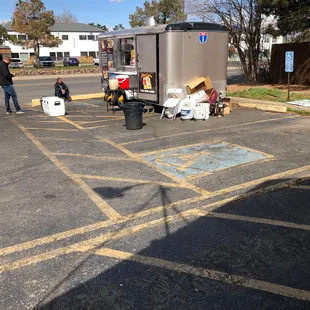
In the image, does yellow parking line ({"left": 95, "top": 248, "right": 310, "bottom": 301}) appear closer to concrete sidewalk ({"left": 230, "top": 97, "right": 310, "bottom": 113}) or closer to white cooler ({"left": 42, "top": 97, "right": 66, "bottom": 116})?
white cooler ({"left": 42, "top": 97, "right": 66, "bottom": 116})

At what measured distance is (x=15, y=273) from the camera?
127 inches

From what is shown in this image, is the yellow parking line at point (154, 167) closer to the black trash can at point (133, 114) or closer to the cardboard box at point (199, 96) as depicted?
the black trash can at point (133, 114)

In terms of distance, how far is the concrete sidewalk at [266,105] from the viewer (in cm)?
1126

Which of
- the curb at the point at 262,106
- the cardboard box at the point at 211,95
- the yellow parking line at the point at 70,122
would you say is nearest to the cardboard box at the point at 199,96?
the cardboard box at the point at 211,95

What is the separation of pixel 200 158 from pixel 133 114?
3.03 m

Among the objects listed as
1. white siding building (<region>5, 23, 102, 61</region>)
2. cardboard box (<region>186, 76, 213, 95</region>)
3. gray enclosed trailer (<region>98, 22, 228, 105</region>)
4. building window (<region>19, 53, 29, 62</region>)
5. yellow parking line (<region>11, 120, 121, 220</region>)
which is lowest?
yellow parking line (<region>11, 120, 121, 220</region>)

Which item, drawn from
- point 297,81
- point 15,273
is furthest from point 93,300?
point 297,81

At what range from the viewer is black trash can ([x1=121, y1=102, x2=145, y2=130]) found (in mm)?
8750

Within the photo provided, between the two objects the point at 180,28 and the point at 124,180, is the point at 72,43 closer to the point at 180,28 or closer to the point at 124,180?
the point at 180,28

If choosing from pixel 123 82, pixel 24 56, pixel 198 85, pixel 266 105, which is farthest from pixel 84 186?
pixel 24 56

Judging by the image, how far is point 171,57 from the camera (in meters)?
10.2

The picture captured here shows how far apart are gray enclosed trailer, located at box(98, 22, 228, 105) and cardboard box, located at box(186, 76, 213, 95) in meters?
0.17

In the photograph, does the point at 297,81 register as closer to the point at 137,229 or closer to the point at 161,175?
the point at 161,175

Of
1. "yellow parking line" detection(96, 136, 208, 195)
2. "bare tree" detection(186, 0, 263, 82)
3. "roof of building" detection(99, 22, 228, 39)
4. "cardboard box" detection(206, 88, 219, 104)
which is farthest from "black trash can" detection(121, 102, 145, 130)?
"bare tree" detection(186, 0, 263, 82)
